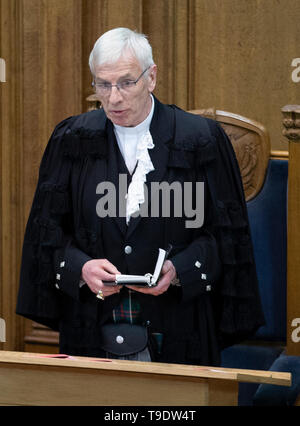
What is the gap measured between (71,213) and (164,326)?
0.41m

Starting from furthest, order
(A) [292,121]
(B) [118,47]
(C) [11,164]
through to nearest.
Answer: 1. (C) [11,164]
2. (A) [292,121]
3. (B) [118,47]

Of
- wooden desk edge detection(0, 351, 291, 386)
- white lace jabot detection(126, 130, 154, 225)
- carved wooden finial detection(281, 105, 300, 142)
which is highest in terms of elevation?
carved wooden finial detection(281, 105, 300, 142)

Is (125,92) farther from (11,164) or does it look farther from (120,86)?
(11,164)

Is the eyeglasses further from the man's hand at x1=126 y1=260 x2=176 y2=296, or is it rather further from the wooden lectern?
the wooden lectern

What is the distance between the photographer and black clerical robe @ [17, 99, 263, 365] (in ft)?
7.96

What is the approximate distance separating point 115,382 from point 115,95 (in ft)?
2.52

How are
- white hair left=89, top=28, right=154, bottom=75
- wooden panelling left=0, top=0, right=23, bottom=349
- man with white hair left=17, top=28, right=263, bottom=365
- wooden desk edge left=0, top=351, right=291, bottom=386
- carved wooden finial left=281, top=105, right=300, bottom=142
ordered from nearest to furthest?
1. wooden desk edge left=0, top=351, right=291, bottom=386
2. white hair left=89, top=28, right=154, bottom=75
3. man with white hair left=17, top=28, right=263, bottom=365
4. carved wooden finial left=281, top=105, right=300, bottom=142
5. wooden panelling left=0, top=0, right=23, bottom=349

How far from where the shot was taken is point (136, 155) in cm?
247

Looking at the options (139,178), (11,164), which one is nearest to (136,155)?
(139,178)

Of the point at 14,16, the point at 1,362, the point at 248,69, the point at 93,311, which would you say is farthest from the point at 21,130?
the point at 1,362

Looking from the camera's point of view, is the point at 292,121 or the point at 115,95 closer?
the point at 115,95

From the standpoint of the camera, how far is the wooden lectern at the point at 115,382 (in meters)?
1.93

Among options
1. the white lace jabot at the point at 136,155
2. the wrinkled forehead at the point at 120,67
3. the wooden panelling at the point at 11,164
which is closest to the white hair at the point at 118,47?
the wrinkled forehead at the point at 120,67

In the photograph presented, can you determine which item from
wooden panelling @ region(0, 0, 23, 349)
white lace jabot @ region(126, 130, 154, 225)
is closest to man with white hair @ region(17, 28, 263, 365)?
white lace jabot @ region(126, 130, 154, 225)
